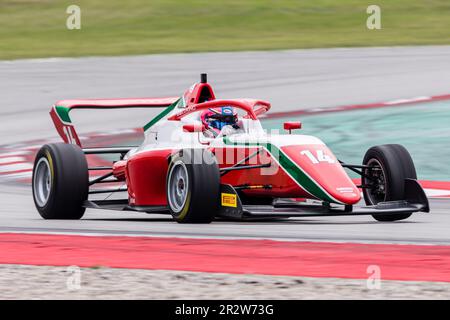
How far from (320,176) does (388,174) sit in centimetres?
106

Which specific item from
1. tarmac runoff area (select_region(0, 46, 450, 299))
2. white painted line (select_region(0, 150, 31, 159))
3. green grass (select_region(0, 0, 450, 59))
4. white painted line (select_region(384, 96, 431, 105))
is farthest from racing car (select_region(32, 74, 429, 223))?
green grass (select_region(0, 0, 450, 59))

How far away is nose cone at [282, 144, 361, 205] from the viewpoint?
1181 centimetres

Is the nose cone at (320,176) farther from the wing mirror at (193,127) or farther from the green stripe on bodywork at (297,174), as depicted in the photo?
the wing mirror at (193,127)

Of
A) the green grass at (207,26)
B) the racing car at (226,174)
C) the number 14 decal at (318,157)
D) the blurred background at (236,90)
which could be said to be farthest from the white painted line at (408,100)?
the number 14 decal at (318,157)

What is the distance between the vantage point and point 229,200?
11.9 metres

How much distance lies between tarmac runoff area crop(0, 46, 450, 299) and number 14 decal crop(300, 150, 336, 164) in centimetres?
66

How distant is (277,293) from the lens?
8219mm

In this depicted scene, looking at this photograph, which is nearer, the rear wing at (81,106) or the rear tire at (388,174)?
the rear tire at (388,174)

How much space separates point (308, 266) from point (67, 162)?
14.2 ft

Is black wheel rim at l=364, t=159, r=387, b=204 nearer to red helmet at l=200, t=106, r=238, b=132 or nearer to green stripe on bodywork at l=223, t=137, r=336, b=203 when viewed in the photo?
green stripe on bodywork at l=223, t=137, r=336, b=203

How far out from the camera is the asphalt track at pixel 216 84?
1349 cm

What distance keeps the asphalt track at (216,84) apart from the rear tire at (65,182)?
21 cm

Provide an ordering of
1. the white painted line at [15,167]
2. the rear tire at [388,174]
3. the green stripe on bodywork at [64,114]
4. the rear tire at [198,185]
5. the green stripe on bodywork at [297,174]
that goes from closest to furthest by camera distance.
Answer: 1. the rear tire at [198,185]
2. the green stripe on bodywork at [297,174]
3. the rear tire at [388,174]
4. the green stripe on bodywork at [64,114]
5. the white painted line at [15,167]

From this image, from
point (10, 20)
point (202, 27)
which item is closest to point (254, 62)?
point (202, 27)
